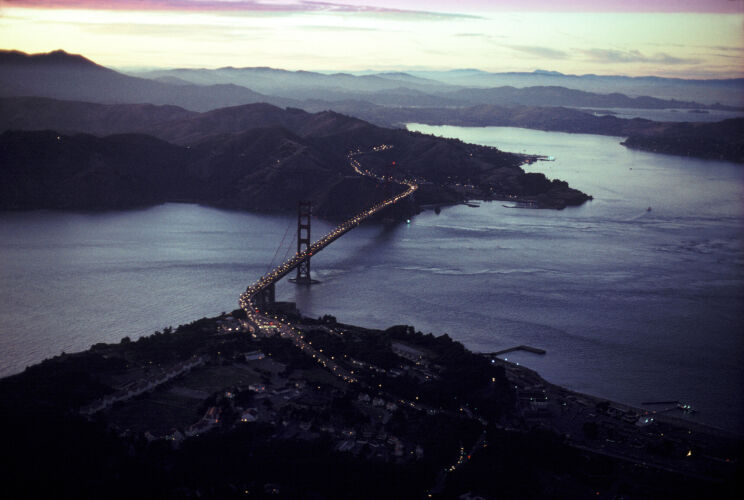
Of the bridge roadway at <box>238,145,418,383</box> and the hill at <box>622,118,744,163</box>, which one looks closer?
the bridge roadway at <box>238,145,418,383</box>

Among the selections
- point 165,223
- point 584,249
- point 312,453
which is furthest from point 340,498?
point 165,223

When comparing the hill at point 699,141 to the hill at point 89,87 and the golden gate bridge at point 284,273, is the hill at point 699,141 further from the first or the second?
the hill at point 89,87

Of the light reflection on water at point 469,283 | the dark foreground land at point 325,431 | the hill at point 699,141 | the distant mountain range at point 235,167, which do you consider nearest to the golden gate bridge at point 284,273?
the light reflection on water at point 469,283

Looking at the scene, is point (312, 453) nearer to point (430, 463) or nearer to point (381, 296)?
point (430, 463)

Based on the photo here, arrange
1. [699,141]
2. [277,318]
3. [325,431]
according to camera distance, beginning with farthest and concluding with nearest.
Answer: [699,141] → [277,318] → [325,431]

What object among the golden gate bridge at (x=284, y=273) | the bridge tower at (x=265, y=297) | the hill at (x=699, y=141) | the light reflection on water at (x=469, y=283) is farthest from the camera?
the hill at (x=699, y=141)

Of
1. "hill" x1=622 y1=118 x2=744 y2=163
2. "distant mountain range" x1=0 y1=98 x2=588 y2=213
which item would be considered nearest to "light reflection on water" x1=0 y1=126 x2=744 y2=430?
"distant mountain range" x1=0 y1=98 x2=588 y2=213

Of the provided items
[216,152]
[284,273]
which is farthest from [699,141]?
[284,273]

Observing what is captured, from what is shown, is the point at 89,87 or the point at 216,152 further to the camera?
the point at 89,87

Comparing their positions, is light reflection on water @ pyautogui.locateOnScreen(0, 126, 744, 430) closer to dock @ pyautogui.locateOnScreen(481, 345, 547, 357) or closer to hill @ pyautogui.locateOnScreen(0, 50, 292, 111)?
dock @ pyautogui.locateOnScreen(481, 345, 547, 357)

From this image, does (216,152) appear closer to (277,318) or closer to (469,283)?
(469,283)
